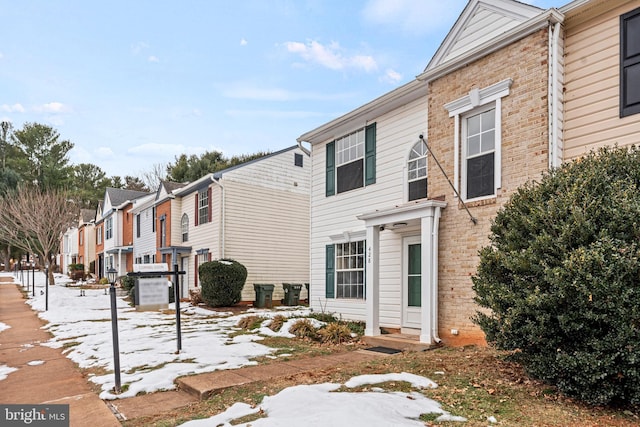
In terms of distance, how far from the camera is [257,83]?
54.5 feet

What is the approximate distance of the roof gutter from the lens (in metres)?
7.05

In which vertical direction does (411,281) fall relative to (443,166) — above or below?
below

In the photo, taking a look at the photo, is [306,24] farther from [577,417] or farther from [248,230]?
[577,417]

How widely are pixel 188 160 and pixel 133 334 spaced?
106 ft

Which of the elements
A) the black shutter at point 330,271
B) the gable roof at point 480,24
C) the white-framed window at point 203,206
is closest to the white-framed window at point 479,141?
the gable roof at point 480,24

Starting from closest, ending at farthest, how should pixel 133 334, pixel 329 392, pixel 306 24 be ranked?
1. pixel 329 392
2. pixel 133 334
3. pixel 306 24

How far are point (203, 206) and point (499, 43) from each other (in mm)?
14435

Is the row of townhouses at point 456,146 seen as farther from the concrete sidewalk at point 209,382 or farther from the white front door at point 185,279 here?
the white front door at point 185,279

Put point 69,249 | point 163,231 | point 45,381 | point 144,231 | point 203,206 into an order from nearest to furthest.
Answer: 1. point 45,381
2. point 203,206
3. point 163,231
4. point 144,231
5. point 69,249

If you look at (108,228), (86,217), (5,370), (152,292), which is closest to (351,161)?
(152,292)

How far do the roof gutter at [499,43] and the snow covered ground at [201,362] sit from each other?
577 centimetres

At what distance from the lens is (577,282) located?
4.16 meters

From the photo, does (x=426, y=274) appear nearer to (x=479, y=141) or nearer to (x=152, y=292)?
(x=479, y=141)

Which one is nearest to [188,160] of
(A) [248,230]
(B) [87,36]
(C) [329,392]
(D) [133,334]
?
(A) [248,230]
